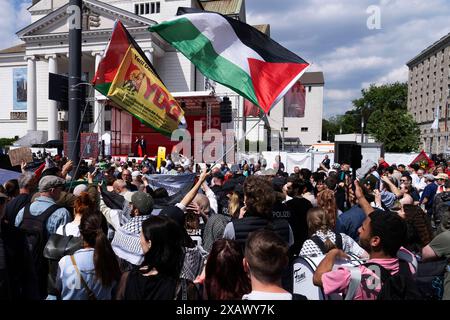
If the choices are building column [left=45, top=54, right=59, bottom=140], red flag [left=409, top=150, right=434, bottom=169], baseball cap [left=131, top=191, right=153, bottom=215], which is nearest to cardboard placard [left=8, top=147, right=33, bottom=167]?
baseball cap [left=131, top=191, right=153, bottom=215]

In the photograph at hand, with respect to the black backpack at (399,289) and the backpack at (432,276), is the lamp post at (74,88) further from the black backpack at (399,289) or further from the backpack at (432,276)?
the black backpack at (399,289)

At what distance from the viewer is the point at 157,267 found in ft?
7.80

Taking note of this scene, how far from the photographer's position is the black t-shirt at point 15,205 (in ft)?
14.5

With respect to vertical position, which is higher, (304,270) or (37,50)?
(37,50)

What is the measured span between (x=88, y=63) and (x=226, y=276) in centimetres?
5040

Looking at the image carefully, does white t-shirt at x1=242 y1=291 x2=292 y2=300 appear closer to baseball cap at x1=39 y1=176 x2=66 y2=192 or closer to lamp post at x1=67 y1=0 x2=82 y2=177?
baseball cap at x1=39 y1=176 x2=66 y2=192

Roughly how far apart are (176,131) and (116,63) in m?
1.60

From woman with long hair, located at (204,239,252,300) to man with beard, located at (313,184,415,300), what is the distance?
51cm

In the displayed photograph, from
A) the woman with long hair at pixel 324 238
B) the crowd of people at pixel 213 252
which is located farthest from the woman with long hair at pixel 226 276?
the woman with long hair at pixel 324 238

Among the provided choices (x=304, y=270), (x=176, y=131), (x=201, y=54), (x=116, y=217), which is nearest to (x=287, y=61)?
(x=201, y=54)

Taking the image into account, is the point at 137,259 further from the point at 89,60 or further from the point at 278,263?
the point at 89,60

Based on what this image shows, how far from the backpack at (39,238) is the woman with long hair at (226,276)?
5.94 ft

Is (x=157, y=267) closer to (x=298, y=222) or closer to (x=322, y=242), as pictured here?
(x=322, y=242)

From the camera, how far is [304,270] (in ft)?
9.85
